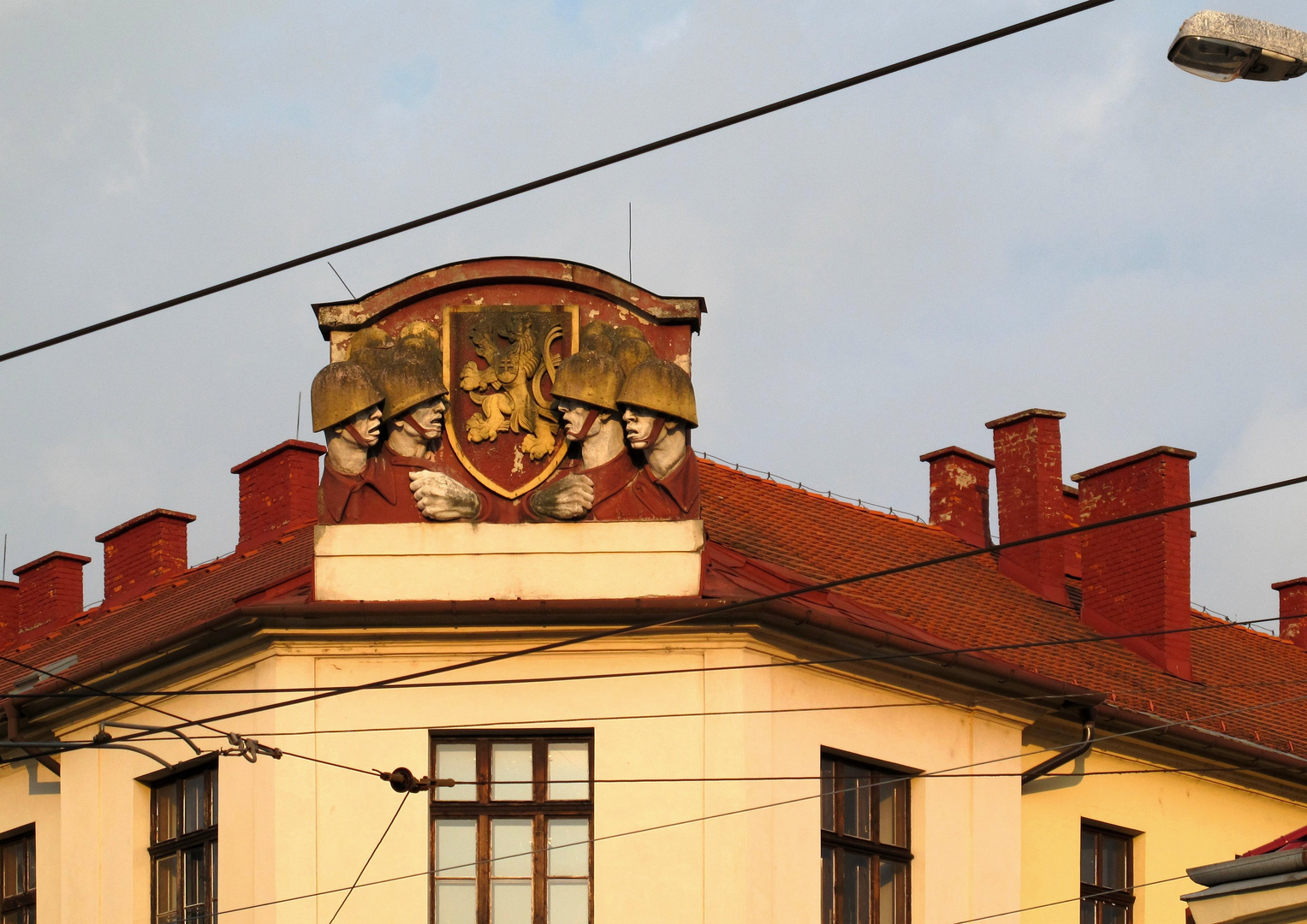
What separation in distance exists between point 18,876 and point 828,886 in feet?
25.9

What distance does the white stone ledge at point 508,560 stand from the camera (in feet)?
67.9

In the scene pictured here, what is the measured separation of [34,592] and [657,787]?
12.8 metres

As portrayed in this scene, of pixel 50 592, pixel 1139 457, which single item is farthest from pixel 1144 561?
pixel 50 592

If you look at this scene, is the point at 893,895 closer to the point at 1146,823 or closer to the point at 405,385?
the point at 1146,823

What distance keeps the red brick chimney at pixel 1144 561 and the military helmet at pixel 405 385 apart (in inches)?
350

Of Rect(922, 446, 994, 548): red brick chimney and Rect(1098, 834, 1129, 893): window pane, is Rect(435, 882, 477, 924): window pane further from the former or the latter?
Rect(922, 446, 994, 548): red brick chimney

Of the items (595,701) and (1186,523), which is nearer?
(595,701)

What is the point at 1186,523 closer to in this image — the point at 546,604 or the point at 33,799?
the point at 546,604

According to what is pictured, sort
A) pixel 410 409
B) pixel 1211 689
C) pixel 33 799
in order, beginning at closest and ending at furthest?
pixel 410 409
pixel 33 799
pixel 1211 689

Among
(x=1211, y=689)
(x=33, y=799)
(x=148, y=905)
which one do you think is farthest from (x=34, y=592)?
(x=1211, y=689)

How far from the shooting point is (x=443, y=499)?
68.7 feet

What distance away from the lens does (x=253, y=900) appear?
797 inches

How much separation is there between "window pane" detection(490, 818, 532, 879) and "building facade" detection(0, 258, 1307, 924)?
0.9 inches

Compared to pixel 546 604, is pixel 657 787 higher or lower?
lower
